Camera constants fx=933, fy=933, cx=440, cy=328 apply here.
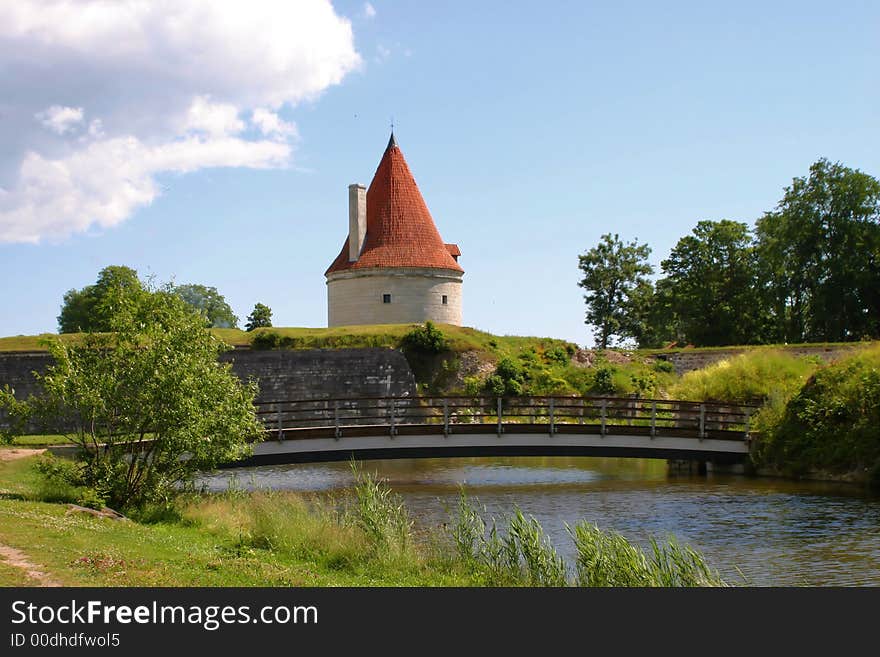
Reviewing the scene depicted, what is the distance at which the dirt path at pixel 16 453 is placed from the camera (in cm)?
2028

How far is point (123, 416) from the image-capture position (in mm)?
15234

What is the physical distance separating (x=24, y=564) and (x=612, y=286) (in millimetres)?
48789

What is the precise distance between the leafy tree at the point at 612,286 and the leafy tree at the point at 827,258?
8.22m

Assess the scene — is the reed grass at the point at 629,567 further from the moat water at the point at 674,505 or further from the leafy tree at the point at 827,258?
the leafy tree at the point at 827,258

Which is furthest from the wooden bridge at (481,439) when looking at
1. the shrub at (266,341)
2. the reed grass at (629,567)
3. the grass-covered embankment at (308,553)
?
the shrub at (266,341)

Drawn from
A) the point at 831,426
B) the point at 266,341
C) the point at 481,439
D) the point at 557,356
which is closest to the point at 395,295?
the point at 266,341

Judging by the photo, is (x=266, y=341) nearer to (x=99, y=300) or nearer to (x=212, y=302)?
(x=99, y=300)

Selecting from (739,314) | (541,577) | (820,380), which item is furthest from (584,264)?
(541,577)

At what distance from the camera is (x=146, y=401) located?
15.0 m

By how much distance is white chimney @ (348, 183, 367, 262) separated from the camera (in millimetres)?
42469

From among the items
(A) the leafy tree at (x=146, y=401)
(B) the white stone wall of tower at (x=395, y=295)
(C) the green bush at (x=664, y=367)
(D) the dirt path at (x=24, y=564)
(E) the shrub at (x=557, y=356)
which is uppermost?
(B) the white stone wall of tower at (x=395, y=295)

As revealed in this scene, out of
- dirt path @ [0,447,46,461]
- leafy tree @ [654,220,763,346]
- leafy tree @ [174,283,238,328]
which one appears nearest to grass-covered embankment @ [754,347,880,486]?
dirt path @ [0,447,46,461]
